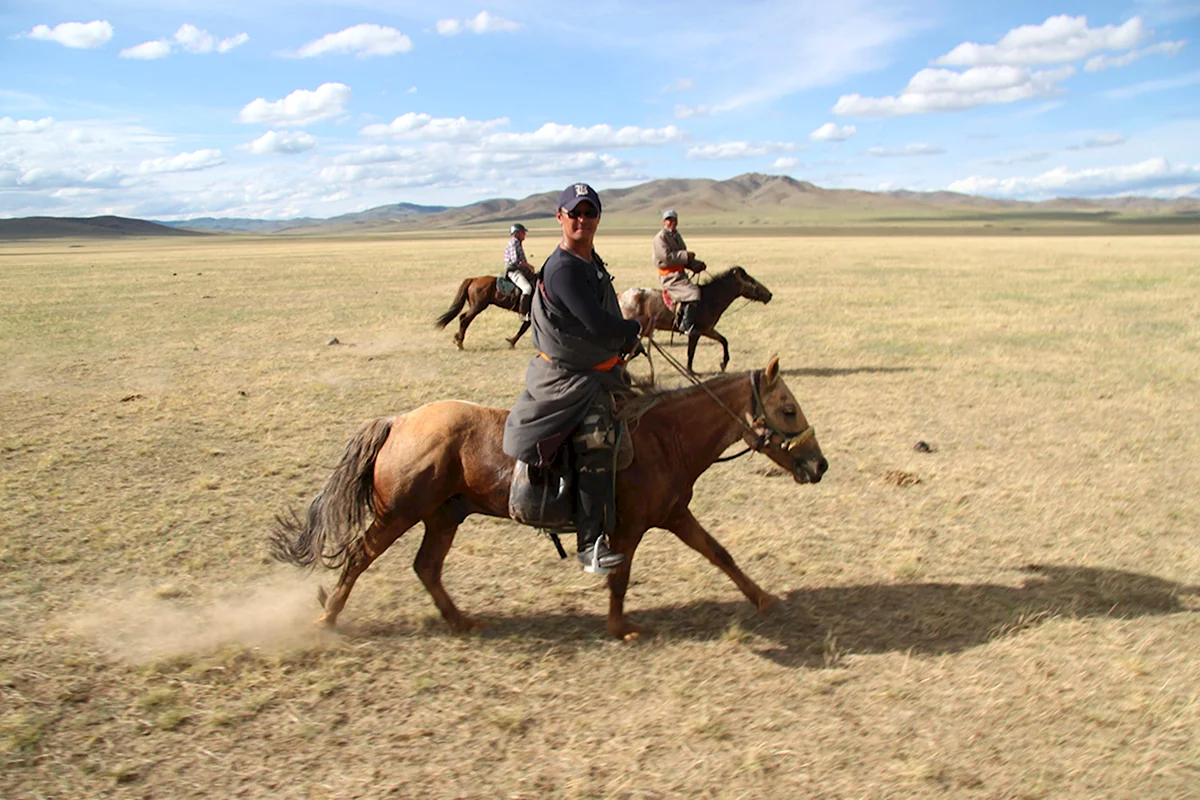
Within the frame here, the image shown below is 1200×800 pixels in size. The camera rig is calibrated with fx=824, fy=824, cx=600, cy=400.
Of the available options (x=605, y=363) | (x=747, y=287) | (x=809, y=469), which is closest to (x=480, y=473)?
(x=605, y=363)

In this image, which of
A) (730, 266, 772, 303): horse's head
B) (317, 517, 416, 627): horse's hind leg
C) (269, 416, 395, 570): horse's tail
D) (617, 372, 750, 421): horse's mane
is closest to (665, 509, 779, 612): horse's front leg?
(617, 372, 750, 421): horse's mane

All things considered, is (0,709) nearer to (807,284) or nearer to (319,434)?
(319,434)

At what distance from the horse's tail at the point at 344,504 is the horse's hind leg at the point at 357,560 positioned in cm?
6

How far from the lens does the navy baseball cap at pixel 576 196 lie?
4.05 metres

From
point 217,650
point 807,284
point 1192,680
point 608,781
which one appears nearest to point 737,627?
point 608,781

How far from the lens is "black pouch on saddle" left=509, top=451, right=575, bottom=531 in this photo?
4480 mm

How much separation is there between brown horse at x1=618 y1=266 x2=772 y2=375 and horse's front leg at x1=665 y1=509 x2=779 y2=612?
767cm

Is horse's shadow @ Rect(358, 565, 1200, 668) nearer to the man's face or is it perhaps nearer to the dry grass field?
the dry grass field

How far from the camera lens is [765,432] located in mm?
4867

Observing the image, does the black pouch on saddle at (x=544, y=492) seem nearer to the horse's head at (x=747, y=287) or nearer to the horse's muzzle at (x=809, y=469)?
the horse's muzzle at (x=809, y=469)

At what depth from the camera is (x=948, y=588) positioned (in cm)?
544

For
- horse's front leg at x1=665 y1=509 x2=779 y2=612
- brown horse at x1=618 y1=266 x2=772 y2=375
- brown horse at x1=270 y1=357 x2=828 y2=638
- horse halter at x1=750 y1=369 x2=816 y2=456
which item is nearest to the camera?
brown horse at x1=270 y1=357 x2=828 y2=638

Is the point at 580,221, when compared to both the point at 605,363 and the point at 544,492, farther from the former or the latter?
the point at 544,492

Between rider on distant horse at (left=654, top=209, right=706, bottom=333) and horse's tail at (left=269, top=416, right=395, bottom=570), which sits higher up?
rider on distant horse at (left=654, top=209, right=706, bottom=333)
